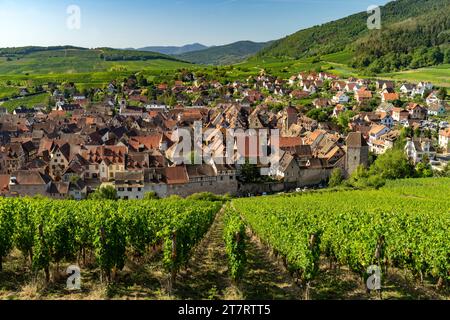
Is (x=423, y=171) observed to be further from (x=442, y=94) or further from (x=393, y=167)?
(x=442, y=94)

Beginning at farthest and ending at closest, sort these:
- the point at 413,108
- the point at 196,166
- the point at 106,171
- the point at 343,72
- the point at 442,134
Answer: the point at 343,72 → the point at 413,108 → the point at 442,134 → the point at 106,171 → the point at 196,166

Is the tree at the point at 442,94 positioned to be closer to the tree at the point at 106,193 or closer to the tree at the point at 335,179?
the tree at the point at 335,179

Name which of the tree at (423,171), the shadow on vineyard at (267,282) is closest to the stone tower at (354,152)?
the tree at (423,171)

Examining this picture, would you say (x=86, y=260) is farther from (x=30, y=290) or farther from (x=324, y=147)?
(x=324, y=147)

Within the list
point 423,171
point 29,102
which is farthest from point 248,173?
point 29,102

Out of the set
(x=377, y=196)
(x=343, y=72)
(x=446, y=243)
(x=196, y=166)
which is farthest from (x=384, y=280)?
(x=343, y=72)

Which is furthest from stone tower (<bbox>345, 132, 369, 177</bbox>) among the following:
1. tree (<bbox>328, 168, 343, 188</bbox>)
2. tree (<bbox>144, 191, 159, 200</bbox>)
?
tree (<bbox>144, 191, 159, 200</bbox>)
